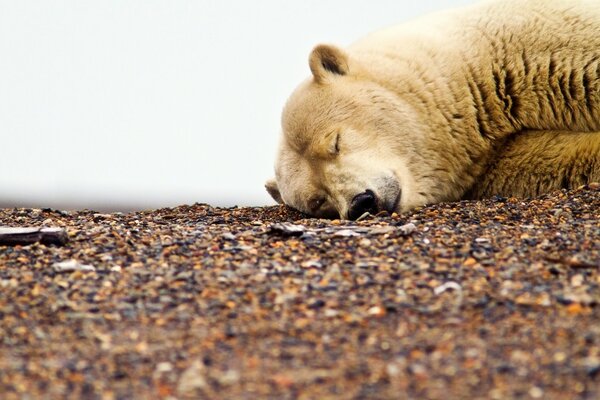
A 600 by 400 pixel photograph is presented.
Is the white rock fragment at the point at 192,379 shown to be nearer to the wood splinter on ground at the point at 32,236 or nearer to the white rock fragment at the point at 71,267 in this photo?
the white rock fragment at the point at 71,267

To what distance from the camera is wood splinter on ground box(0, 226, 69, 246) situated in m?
Result: 4.25

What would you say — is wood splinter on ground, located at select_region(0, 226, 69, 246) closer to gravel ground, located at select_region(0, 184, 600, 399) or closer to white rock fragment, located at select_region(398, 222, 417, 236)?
gravel ground, located at select_region(0, 184, 600, 399)

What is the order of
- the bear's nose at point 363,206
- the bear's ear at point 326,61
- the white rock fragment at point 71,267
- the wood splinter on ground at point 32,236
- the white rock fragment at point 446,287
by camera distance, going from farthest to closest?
1. the bear's ear at point 326,61
2. the bear's nose at point 363,206
3. the wood splinter on ground at point 32,236
4. the white rock fragment at point 71,267
5. the white rock fragment at point 446,287

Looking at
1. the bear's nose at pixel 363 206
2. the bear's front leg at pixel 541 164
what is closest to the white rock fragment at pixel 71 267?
the bear's nose at pixel 363 206

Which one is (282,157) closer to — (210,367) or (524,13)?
(524,13)

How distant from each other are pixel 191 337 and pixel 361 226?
5.94 feet

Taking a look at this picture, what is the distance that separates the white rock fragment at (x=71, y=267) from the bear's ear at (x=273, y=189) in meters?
3.02

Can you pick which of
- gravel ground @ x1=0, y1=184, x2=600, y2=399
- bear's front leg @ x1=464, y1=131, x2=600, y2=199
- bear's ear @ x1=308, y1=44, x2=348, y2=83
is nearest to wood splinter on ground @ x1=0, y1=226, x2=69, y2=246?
gravel ground @ x1=0, y1=184, x2=600, y2=399

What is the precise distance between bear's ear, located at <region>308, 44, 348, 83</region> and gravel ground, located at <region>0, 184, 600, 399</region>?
156cm

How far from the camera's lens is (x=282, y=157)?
5.84 m

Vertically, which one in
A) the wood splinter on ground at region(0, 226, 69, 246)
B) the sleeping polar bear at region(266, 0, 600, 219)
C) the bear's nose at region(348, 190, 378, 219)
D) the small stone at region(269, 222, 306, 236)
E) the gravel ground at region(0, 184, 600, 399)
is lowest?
the gravel ground at region(0, 184, 600, 399)

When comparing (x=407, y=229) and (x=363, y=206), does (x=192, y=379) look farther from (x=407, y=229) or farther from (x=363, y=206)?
(x=363, y=206)

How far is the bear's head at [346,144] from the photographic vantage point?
5309mm

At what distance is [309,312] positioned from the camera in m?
3.03
